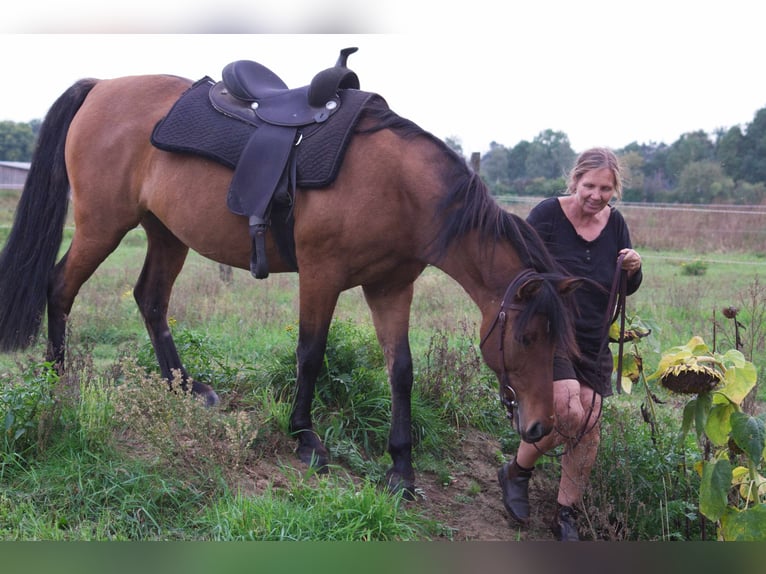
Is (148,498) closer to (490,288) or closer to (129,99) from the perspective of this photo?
(490,288)

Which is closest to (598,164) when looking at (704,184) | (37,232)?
(37,232)

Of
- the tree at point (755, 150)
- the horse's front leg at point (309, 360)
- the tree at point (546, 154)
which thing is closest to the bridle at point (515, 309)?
the horse's front leg at point (309, 360)

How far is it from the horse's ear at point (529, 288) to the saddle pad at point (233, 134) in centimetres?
123

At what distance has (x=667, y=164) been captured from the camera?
29.0 meters

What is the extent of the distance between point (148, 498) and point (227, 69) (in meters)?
2.66

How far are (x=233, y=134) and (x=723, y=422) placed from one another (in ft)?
9.94

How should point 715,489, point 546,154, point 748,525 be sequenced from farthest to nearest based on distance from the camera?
1. point 546,154
2. point 715,489
3. point 748,525

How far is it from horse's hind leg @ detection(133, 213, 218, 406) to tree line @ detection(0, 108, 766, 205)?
641 inches

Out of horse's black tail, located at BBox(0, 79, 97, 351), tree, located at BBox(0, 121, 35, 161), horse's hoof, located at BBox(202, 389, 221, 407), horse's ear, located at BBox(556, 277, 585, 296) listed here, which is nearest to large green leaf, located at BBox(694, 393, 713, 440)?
horse's ear, located at BBox(556, 277, 585, 296)

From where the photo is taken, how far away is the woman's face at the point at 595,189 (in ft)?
11.0

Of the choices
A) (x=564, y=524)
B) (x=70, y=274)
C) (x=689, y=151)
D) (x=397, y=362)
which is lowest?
(x=564, y=524)

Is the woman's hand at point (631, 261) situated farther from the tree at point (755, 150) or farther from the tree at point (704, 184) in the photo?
the tree at point (755, 150)

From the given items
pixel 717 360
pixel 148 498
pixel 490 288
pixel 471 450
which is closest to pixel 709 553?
pixel 717 360

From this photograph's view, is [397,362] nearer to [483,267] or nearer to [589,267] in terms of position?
[483,267]
